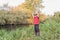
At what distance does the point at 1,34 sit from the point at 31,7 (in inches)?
492

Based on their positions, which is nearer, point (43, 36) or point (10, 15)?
point (43, 36)

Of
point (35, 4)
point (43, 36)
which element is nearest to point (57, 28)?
point (43, 36)

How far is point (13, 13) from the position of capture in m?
21.2

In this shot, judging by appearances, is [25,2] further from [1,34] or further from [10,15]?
[1,34]

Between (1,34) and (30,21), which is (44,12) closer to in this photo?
(30,21)

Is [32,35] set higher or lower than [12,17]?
lower

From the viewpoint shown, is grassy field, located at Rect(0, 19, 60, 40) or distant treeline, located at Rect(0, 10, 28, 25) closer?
grassy field, located at Rect(0, 19, 60, 40)

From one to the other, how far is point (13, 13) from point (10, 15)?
772mm

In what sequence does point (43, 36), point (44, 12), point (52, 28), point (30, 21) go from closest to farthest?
point (43, 36) → point (52, 28) → point (30, 21) → point (44, 12)

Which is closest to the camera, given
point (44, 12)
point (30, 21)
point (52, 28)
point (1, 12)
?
point (52, 28)

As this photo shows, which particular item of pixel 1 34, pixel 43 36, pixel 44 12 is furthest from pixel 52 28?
pixel 44 12

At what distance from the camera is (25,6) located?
86.5 feet

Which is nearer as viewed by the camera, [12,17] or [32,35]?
[32,35]

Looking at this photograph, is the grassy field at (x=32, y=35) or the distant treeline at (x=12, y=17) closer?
the grassy field at (x=32, y=35)
